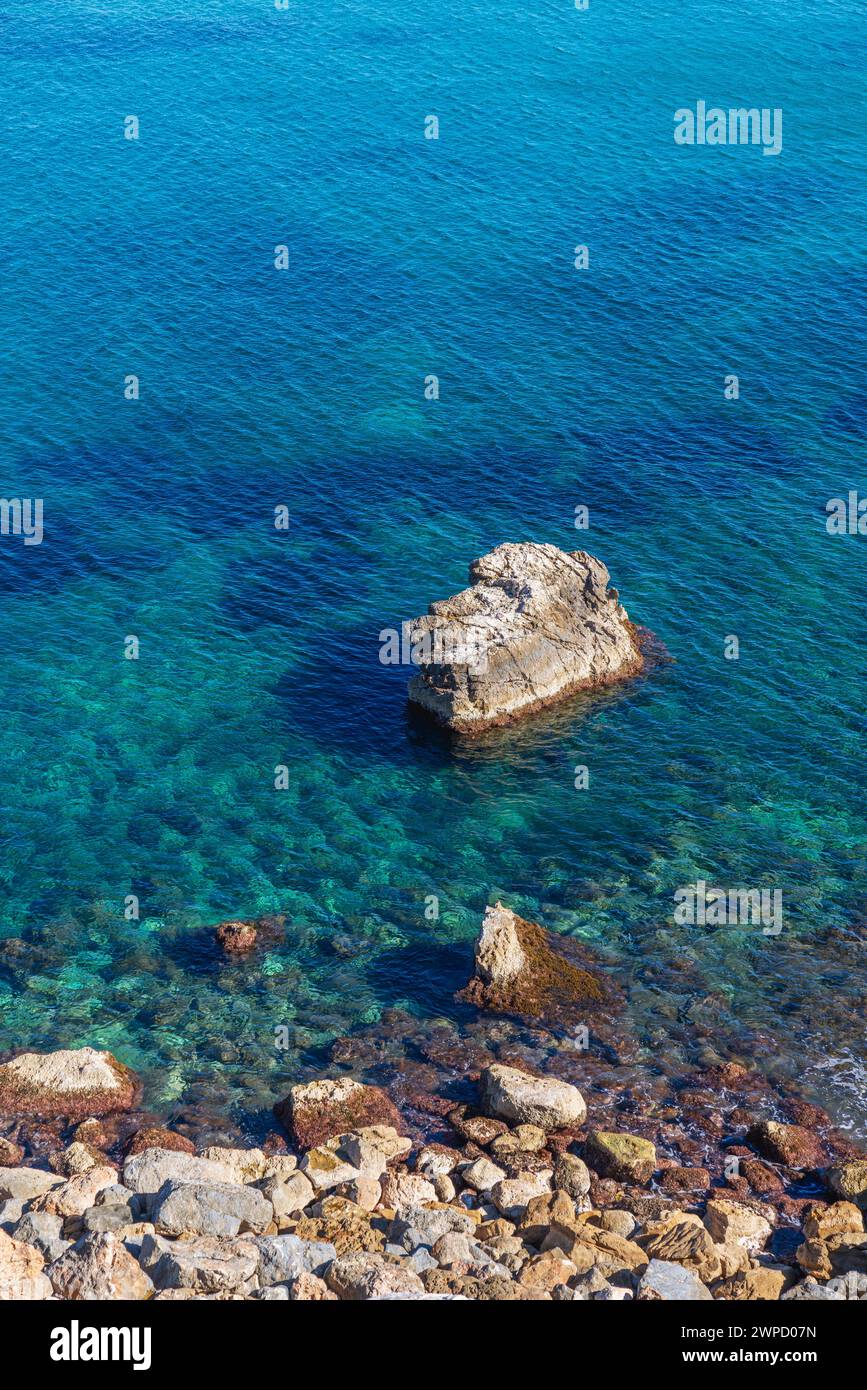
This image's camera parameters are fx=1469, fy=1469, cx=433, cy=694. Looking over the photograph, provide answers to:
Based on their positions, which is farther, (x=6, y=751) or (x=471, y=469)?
(x=471, y=469)

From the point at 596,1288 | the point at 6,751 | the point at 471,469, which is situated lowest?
the point at 596,1288

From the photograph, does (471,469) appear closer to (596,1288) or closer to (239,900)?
(239,900)

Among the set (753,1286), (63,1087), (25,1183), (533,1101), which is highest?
(63,1087)

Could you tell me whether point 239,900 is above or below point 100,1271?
above

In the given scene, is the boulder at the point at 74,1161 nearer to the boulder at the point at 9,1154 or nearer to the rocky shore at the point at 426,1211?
the rocky shore at the point at 426,1211

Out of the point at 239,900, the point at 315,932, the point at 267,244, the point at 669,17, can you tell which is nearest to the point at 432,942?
the point at 315,932

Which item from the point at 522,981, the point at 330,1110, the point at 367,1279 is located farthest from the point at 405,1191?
the point at 522,981

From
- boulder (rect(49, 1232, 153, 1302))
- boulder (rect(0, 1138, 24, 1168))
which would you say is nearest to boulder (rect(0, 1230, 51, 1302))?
boulder (rect(49, 1232, 153, 1302))

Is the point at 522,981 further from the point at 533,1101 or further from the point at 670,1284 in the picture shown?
the point at 670,1284
